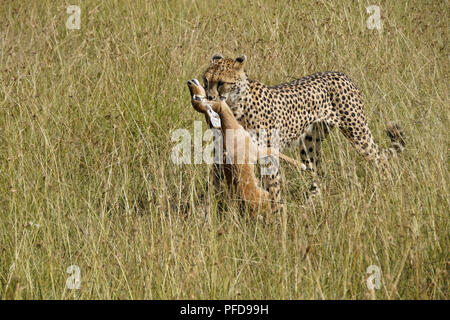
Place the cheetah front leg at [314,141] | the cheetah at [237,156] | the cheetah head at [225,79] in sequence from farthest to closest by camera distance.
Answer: the cheetah front leg at [314,141] < the cheetah head at [225,79] < the cheetah at [237,156]

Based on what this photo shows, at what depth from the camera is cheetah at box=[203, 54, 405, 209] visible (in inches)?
155

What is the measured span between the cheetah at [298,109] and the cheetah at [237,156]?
326 mm

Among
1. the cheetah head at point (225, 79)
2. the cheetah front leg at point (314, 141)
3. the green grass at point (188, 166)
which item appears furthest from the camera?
the cheetah front leg at point (314, 141)

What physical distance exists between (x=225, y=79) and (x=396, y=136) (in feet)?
3.37

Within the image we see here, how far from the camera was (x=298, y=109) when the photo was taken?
4.29 metres

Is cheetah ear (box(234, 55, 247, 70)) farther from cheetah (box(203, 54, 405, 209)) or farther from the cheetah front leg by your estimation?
the cheetah front leg

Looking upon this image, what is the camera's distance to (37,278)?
9.46 feet

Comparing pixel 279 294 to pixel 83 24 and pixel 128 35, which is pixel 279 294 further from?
pixel 83 24

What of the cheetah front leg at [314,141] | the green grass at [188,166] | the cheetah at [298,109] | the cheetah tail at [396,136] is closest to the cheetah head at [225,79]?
the cheetah at [298,109]

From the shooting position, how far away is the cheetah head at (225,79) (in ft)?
12.8

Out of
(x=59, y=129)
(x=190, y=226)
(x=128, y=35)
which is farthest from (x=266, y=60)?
(x=190, y=226)

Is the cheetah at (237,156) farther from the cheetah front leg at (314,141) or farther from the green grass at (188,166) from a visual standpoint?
the cheetah front leg at (314,141)

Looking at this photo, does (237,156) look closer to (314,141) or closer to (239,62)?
(239,62)

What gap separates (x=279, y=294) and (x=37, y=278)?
1018mm
